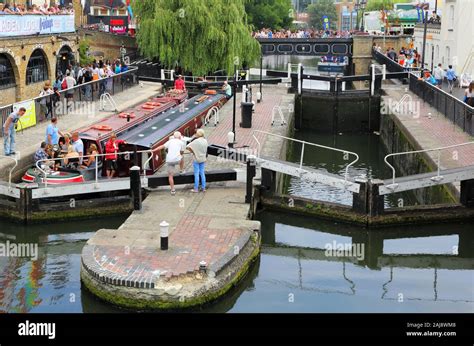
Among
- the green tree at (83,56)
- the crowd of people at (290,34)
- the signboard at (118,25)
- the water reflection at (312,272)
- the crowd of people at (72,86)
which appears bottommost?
the water reflection at (312,272)

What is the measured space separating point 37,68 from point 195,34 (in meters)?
7.57

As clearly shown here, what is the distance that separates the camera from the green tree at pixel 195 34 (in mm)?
34938

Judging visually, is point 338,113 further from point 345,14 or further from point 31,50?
point 345,14

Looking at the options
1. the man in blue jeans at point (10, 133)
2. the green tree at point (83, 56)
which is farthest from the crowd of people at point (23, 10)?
the man in blue jeans at point (10, 133)

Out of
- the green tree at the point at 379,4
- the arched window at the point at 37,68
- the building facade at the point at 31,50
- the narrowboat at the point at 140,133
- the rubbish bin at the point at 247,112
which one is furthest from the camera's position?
the green tree at the point at 379,4

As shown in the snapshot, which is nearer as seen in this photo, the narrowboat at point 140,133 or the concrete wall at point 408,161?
the narrowboat at point 140,133

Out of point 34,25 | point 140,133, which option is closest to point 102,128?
point 140,133

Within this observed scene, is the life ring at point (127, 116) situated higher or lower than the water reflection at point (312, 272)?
higher

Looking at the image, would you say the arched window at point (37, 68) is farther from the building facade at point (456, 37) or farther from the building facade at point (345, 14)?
the building facade at point (345, 14)

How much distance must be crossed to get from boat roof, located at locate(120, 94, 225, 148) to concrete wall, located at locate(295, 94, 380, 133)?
7.95 m

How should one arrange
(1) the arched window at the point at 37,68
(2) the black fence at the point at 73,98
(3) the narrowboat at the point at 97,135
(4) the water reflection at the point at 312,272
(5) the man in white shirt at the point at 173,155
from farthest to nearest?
(1) the arched window at the point at 37,68 → (2) the black fence at the point at 73,98 → (3) the narrowboat at the point at 97,135 → (5) the man in white shirt at the point at 173,155 → (4) the water reflection at the point at 312,272

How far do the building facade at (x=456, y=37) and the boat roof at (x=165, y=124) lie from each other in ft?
54.1
